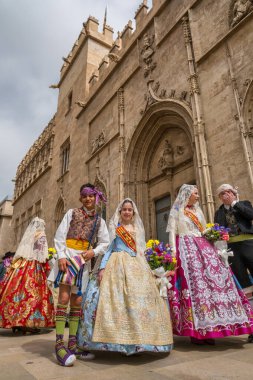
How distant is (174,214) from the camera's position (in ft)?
12.4

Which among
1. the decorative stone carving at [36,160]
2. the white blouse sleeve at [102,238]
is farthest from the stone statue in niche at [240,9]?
the decorative stone carving at [36,160]

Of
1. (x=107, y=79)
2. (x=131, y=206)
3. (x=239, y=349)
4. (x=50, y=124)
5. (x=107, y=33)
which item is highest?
(x=107, y=33)

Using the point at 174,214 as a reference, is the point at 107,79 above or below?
above

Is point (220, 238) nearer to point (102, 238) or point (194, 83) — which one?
point (102, 238)

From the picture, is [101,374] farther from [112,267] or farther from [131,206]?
[131,206]

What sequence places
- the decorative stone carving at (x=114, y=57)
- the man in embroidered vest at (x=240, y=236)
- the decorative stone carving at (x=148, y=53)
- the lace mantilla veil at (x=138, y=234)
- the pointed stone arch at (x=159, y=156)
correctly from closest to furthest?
the lace mantilla veil at (x=138, y=234) → the man in embroidered vest at (x=240, y=236) → the pointed stone arch at (x=159, y=156) → the decorative stone carving at (x=148, y=53) → the decorative stone carving at (x=114, y=57)

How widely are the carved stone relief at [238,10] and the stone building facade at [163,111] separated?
1.0 inches

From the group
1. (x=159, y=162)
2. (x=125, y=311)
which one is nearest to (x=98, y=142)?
(x=159, y=162)

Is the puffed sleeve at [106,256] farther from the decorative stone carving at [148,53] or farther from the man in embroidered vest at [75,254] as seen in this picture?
the decorative stone carving at [148,53]

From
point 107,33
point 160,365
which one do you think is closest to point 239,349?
point 160,365

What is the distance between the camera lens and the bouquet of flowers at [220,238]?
10.9 feet

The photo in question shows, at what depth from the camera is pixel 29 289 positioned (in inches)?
182

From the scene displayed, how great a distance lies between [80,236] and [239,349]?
2.00m

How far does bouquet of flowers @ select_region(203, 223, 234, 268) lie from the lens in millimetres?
3326
